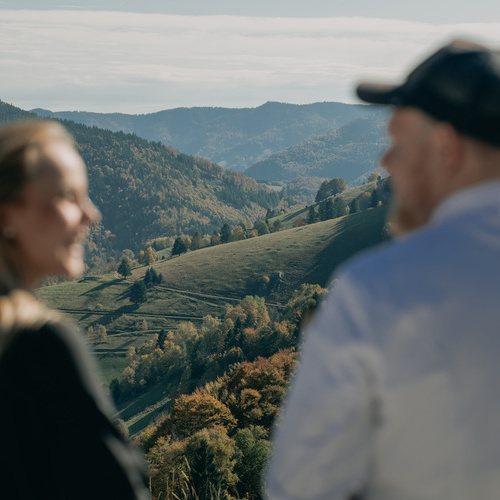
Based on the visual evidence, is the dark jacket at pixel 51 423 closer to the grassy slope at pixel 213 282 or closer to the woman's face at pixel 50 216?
Result: the woman's face at pixel 50 216

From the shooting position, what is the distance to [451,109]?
2039 mm

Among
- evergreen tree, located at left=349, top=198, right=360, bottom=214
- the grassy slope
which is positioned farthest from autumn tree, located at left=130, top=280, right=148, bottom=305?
evergreen tree, located at left=349, top=198, right=360, bottom=214

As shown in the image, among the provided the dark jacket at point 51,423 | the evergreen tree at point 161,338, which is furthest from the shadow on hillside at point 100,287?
the dark jacket at point 51,423

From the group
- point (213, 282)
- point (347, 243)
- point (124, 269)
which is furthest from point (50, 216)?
point (124, 269)

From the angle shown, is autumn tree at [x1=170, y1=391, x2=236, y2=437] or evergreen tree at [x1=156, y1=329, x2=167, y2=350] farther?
evergreen tree at [x1=156, y1=329, x2=167, y2=350]

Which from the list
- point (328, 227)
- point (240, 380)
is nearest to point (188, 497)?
point (240, 380)

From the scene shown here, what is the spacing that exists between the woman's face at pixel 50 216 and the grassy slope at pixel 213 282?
157 m

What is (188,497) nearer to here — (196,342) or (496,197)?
(496,197)

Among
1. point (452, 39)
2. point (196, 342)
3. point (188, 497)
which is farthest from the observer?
point (196, 342)

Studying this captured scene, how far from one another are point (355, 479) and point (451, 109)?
1.15m

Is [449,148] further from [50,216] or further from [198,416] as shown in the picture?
[198,416]

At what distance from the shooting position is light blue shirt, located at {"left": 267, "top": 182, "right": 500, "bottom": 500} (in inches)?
72.7

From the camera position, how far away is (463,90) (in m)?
2.02

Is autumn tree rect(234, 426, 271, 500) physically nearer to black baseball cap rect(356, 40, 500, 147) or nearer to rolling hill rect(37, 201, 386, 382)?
black baseball cap rect(356, 40, 500, 147)
